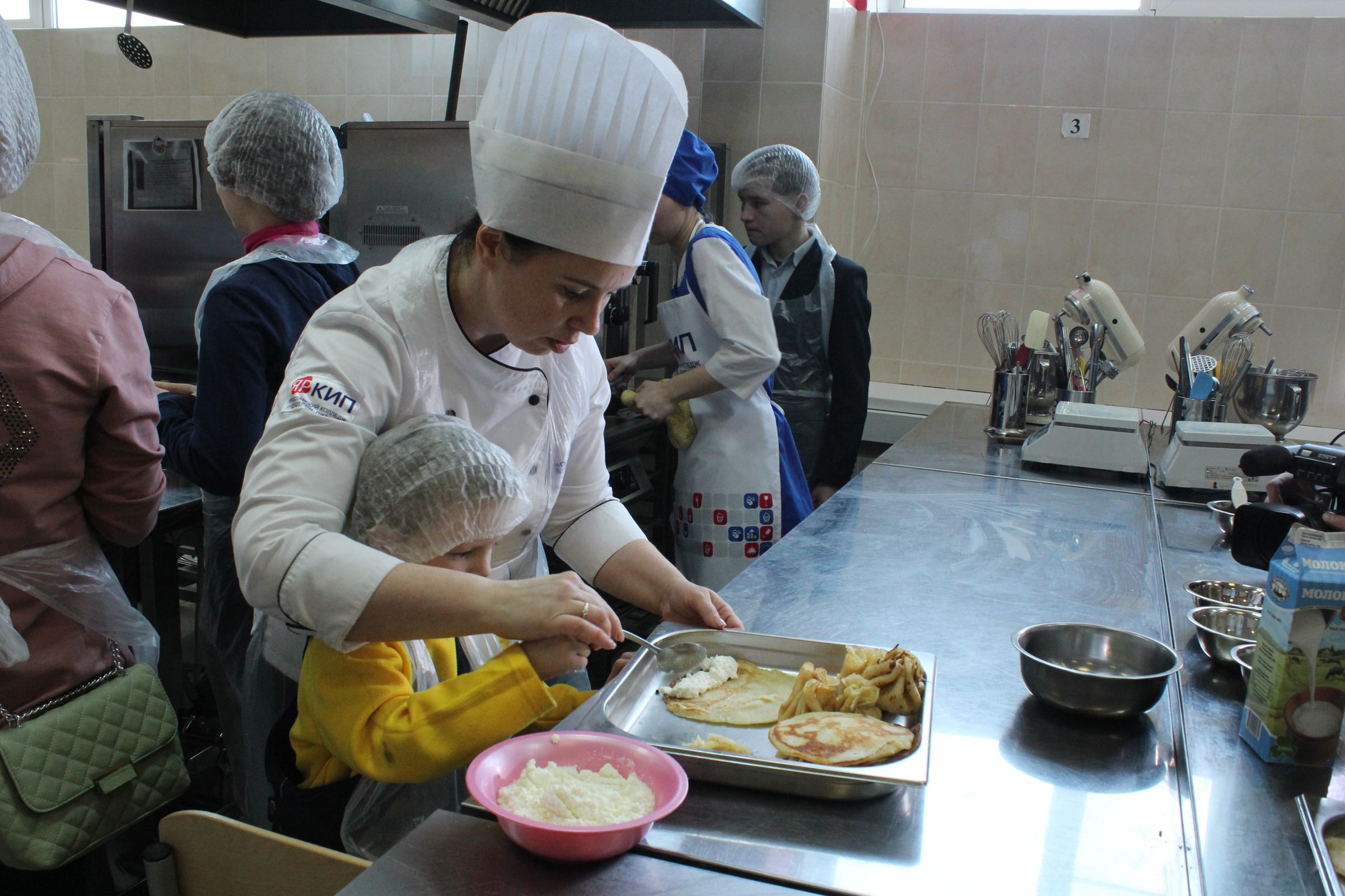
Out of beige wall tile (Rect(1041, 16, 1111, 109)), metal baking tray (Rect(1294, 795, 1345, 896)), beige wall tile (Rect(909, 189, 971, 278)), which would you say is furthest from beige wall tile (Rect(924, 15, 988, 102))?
metal baking tray (Rect(1294, 795, 1345, 896))

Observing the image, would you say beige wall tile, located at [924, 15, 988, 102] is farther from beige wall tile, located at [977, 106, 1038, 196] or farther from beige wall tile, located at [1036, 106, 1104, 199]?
beige wall tile, located at [1036, 106, 1104, 199]

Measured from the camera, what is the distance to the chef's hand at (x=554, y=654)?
45.6 inches

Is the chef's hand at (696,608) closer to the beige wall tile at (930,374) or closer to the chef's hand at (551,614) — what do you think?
the chef's hand at (551,614)

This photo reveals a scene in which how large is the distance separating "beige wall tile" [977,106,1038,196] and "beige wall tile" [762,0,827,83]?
2.91 feet

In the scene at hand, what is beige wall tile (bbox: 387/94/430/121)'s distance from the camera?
170 inches

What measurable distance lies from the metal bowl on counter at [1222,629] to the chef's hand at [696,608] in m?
0.69

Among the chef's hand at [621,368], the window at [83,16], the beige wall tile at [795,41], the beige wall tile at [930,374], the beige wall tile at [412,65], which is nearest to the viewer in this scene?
the chef's hand at [621,368]

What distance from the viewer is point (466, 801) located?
1.08 metres

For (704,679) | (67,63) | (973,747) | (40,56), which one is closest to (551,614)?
(704,679)

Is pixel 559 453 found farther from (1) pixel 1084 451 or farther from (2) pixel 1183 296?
(2) pixel 1183 296

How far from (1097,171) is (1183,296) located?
2.00 ft

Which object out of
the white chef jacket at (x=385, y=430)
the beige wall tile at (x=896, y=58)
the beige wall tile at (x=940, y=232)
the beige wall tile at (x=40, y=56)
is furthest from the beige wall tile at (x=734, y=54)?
the beige wall tile at (x=40, y=56)

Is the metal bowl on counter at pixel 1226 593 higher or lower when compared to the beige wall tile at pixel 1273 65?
lower

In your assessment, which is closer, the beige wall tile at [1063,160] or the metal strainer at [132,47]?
the metal strainer at [132,47]
